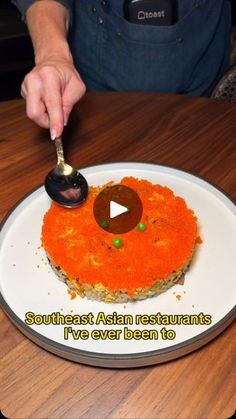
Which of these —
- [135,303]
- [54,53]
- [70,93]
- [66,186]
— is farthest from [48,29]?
[135,303]

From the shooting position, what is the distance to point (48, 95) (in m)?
0.99

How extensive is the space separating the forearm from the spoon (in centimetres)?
28

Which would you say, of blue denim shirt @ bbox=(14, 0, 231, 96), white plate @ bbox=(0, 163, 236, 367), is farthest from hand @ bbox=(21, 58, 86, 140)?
blue denim shirt @ bbox=(14, 0, 231, 96)

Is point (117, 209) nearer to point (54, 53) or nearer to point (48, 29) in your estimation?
point (54, 53)

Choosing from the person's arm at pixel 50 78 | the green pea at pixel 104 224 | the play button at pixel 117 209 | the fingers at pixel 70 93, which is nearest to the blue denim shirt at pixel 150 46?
the person's arm at pixel 50 78

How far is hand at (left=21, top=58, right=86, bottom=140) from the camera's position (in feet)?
3.20

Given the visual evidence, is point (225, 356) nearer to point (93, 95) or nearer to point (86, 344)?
point (86, 344)

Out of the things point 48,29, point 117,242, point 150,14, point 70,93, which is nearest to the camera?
point 117,242

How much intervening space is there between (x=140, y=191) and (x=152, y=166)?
0.55ft

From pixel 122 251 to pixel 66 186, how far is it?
23cm

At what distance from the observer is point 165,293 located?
2.72ft

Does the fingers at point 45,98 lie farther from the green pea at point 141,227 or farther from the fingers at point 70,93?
the green pea at point 141,227

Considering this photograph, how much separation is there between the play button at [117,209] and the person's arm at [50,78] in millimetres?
199

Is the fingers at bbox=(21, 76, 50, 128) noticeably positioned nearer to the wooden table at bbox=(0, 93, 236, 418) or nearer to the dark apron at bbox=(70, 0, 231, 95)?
the wooden table at bbox=(0, 93, 236, 418)
